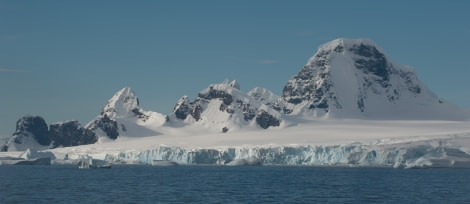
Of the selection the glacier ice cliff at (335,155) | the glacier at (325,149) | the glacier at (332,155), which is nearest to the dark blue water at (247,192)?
the glacier at (332,155)

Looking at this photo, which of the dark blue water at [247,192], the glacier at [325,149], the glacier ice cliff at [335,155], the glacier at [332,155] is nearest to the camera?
the dark blue water at [247,192]

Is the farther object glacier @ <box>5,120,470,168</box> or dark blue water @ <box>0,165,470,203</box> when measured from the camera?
glacier @ <box>5,120,470,168</box>

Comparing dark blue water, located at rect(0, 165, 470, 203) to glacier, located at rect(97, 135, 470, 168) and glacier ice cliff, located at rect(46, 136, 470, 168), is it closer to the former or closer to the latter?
glacier, located at rect(97, 135, 470, 168)

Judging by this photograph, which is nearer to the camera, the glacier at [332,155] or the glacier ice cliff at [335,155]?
the glacier at [332,155]

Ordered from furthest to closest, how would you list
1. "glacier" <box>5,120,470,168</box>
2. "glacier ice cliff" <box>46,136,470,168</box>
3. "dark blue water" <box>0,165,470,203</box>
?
"glacier" <box>5,120,470,168</box>
"glacier ice cliff" <box>46,136,470,168</box>
"dark blue water" <box>0,165,470,203</box>

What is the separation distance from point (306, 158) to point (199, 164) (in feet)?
107

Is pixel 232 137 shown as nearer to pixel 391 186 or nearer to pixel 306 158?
pixel 306 158

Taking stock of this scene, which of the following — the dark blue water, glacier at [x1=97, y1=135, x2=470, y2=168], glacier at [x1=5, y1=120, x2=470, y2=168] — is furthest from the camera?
glacier at [x1=5, y1=120, x2=470, y2=168]

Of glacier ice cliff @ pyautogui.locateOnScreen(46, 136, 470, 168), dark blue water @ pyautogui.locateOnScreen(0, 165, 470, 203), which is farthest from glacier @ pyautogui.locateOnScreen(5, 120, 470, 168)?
dark blue water @ pyautogui.locateOnScreen(0, 165, 470, 203)

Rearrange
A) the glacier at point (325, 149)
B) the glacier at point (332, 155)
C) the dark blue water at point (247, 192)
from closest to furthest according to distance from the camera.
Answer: the dark blue water at point (247, 192)
the glacier at point (332, 155)
the glacier at point (325, 149)

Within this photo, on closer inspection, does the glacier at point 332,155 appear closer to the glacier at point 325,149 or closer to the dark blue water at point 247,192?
the glacier at point 325,149

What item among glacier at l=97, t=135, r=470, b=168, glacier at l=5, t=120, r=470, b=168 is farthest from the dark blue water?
glacier at l=5, t=120, r=470, b=168

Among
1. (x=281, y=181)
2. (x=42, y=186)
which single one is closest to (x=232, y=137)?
(x=281, y=181)

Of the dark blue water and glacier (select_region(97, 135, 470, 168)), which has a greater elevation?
glacier (select_region(97, 135, 470, 168))
